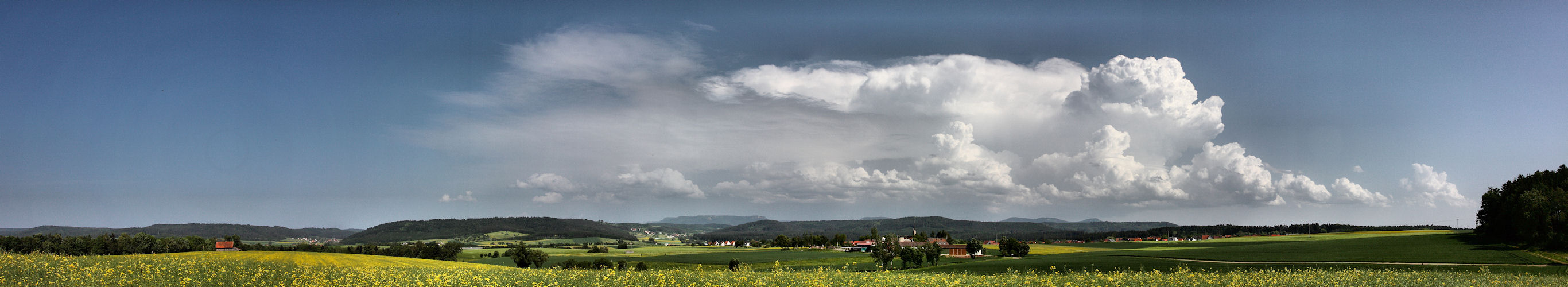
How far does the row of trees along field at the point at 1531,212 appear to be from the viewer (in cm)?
7206

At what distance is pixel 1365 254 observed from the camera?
84750 mm

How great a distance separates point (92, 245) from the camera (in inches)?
3071

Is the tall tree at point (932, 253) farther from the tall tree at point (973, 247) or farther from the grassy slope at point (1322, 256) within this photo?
the tall tree at point (973, 247)

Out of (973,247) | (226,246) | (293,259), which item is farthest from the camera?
(973,247)

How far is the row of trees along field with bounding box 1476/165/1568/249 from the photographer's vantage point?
72.1 metres

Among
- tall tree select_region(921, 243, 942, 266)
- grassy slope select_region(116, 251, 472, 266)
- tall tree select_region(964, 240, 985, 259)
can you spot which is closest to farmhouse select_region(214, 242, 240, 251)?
grassy slope select_region(116, 251, 472, 266)

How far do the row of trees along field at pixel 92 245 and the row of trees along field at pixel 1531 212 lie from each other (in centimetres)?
14400

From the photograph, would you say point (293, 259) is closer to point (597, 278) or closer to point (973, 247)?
point (597, 278)

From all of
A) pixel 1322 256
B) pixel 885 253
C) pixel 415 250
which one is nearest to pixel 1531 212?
pixel 1322 256

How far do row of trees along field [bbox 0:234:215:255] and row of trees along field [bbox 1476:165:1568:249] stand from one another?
143996mm

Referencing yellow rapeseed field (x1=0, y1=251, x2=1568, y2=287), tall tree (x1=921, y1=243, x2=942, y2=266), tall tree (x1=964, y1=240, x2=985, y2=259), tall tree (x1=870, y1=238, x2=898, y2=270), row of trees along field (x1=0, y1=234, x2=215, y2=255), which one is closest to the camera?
yellow rapeseed field (x1=0, y1=251, x2=1568, y2=287)

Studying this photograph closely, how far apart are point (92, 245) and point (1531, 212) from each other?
158 m

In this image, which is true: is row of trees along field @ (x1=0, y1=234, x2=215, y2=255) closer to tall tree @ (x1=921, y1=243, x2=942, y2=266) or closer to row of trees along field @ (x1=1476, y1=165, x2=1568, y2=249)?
tall tree @ (x1=921, y1=243, x2=942, y2=266)

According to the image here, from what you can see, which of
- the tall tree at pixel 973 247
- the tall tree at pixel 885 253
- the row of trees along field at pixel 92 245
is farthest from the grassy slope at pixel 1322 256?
the row of trees along field at pixel 92 245
